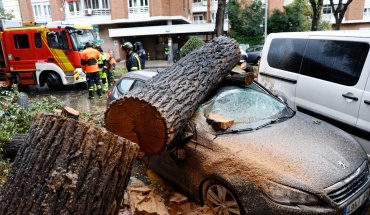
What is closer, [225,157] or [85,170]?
[85,170]

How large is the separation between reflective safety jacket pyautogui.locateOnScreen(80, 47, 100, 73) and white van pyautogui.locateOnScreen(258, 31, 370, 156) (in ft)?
18.4

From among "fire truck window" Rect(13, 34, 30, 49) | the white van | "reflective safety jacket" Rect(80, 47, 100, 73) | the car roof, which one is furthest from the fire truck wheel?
the white van

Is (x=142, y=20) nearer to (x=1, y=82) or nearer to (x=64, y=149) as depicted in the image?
(x=1, y=82)

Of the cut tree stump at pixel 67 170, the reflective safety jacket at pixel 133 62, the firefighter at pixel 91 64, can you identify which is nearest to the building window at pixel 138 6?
the firefighter at pixel 91 64

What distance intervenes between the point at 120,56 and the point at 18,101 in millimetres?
21134

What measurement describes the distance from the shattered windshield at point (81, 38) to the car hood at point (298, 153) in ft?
29.3

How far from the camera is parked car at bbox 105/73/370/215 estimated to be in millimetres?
2396

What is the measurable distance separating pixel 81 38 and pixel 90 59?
2.57 meters

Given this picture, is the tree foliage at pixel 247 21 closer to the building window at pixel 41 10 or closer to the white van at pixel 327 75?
the building window at pixel 41 10

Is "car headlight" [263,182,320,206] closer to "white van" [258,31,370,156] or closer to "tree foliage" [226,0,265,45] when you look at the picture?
"white van" [258,31,370,156]

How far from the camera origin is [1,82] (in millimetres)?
11102

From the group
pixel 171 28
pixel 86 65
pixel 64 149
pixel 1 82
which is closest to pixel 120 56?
pixel 171 28

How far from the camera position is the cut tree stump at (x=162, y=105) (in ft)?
9.96

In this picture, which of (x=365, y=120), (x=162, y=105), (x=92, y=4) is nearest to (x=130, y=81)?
(x=162, y=105)
